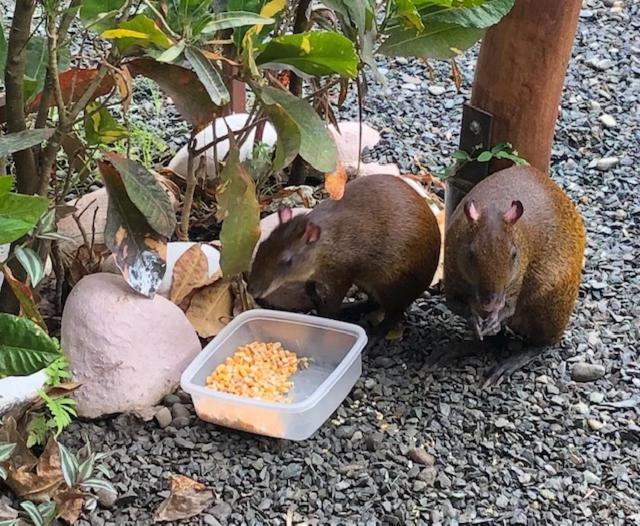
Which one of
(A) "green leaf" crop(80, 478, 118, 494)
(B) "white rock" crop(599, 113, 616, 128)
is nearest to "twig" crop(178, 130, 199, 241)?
(A) "green leaf" crop(80, 478, 118, 494)

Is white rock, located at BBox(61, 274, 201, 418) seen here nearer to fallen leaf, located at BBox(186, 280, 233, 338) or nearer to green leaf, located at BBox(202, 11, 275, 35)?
fallen leaf, located at BBox(186, 280, 233, 338)

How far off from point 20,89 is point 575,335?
194cm

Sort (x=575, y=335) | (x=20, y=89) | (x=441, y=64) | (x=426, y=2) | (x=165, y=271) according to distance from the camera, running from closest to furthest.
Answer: (x=20, y=89) < (x=426, y=2) < (x=165, y=271) < (x=575, y=335) < (x=441, y=64)

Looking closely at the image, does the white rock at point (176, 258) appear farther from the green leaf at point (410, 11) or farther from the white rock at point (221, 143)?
the green leaf at point (410, 11)

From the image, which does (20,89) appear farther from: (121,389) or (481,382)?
(481,382)

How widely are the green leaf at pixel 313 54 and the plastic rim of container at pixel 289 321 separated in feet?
2.88

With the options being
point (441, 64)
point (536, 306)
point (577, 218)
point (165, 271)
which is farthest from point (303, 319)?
point (441, 64)

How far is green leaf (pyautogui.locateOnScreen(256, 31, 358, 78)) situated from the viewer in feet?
8.55

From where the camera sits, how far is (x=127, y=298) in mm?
3104

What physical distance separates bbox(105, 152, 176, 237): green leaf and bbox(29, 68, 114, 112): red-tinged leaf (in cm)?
22

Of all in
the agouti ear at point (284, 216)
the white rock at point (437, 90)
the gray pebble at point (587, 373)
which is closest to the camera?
the gray pebble at point (587, 373)

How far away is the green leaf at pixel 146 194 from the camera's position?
2.93 meters

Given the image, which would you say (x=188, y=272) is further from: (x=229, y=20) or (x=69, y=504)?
(x=229, y=20)

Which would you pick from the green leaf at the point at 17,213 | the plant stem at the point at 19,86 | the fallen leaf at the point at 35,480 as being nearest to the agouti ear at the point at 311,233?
the plant stem at the point at 19,86
